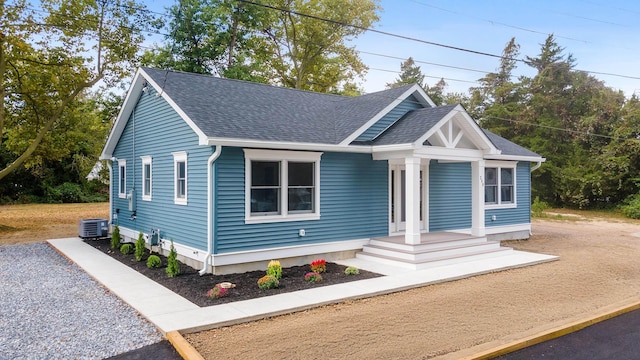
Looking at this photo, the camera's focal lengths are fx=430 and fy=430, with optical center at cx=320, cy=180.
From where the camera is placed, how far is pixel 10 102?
1889 centimetres

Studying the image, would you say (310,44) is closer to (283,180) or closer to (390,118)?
(390,118)

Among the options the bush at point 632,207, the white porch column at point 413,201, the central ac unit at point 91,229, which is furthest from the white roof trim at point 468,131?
the bush at point 632,207

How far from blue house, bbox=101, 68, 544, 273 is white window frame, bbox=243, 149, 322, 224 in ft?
0.09

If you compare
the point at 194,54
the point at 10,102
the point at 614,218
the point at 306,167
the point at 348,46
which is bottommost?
the point at 614,218

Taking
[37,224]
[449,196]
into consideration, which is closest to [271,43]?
[37,224]

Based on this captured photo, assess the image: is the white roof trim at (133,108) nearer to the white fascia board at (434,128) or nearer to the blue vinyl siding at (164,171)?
the blue vinyl siding at (164,171)

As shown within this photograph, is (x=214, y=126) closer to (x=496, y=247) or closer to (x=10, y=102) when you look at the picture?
(x=496, y=247)

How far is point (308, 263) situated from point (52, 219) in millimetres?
18154

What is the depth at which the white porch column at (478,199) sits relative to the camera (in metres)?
12.3

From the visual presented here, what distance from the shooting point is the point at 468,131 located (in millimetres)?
11719

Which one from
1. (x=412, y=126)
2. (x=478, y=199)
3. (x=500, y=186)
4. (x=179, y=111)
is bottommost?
(x=478, y=199)

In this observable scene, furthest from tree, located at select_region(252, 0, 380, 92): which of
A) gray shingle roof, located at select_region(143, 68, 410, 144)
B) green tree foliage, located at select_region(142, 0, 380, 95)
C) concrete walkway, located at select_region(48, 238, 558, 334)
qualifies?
concrete walkway, located at select_region(48, 238, 558, 334)

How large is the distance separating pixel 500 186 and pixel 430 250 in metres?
5.92

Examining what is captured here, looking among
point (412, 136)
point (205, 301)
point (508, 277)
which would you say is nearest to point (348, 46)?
point (412, 136)
